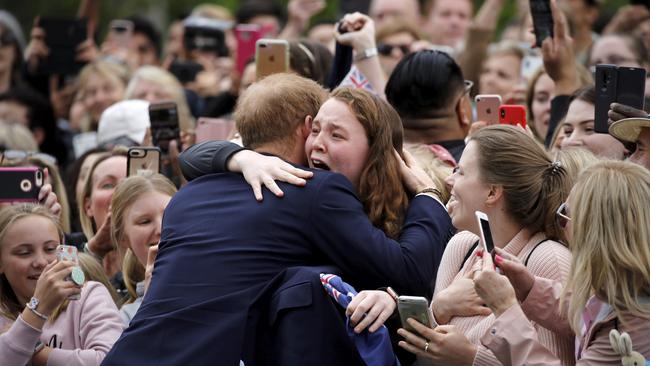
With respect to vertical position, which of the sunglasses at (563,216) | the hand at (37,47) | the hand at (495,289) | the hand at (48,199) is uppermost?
the sunglasses at (563,216)

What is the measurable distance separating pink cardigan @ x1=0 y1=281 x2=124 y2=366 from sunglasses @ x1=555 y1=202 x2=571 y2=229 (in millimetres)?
2065

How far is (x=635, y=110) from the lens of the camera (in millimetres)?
5211

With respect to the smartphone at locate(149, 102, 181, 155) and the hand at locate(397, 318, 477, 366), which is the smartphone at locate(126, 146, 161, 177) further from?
the hand at locate(397, 318, 477, 366)

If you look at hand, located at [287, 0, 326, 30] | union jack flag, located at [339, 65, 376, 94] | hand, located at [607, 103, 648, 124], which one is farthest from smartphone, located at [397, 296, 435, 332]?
hand, located at [287, 0, 326, 30]

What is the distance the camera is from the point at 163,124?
758cm

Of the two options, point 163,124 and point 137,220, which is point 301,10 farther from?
point 137,220

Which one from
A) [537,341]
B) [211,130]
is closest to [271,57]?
[211,130]

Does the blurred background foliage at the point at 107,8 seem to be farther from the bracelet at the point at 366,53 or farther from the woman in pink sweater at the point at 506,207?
the woman in pink sweater at the point at 506,207

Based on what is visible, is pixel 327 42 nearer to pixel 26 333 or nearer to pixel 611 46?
pixel 611 46

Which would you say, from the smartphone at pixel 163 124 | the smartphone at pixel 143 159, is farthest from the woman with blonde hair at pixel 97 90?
the smartphone at pixel 143 159

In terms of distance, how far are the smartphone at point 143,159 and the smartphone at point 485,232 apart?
268 cm

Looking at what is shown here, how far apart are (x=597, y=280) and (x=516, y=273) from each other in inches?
12.4

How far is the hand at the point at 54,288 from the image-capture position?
18.0 ft

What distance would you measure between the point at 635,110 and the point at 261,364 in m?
1.80
